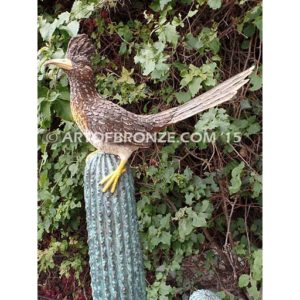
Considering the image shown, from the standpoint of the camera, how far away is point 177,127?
2.40 metres

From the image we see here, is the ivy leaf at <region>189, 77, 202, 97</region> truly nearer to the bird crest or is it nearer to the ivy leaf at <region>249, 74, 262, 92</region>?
the ivy leaf at <region>249, 74, 262, 92</region>

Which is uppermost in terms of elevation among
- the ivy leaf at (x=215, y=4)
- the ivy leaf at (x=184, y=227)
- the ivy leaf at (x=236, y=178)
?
the ivy leaf at (x=215, y=4)

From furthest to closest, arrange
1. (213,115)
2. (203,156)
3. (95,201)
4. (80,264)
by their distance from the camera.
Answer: (80,264) → (203,156) → (213,115) → (95,201)

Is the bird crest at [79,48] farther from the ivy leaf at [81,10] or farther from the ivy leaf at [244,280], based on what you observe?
the ivy leaf at [244,280]

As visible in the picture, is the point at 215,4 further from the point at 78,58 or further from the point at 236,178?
the point at 236,178

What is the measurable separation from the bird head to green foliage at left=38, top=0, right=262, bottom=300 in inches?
5.7

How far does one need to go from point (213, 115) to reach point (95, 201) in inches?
20.3

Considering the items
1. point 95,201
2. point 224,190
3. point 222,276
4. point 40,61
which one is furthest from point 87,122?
point 222,276

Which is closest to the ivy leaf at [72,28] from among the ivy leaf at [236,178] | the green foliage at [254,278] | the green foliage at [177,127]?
the green foliage at [177,127]

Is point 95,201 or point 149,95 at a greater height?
point 149,95

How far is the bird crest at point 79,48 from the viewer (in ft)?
7.14

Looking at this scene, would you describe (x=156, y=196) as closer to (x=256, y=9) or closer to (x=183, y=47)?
(x=183, y=47)

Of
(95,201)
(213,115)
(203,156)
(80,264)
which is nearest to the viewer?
(95,201)

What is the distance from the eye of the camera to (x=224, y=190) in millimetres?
2400
